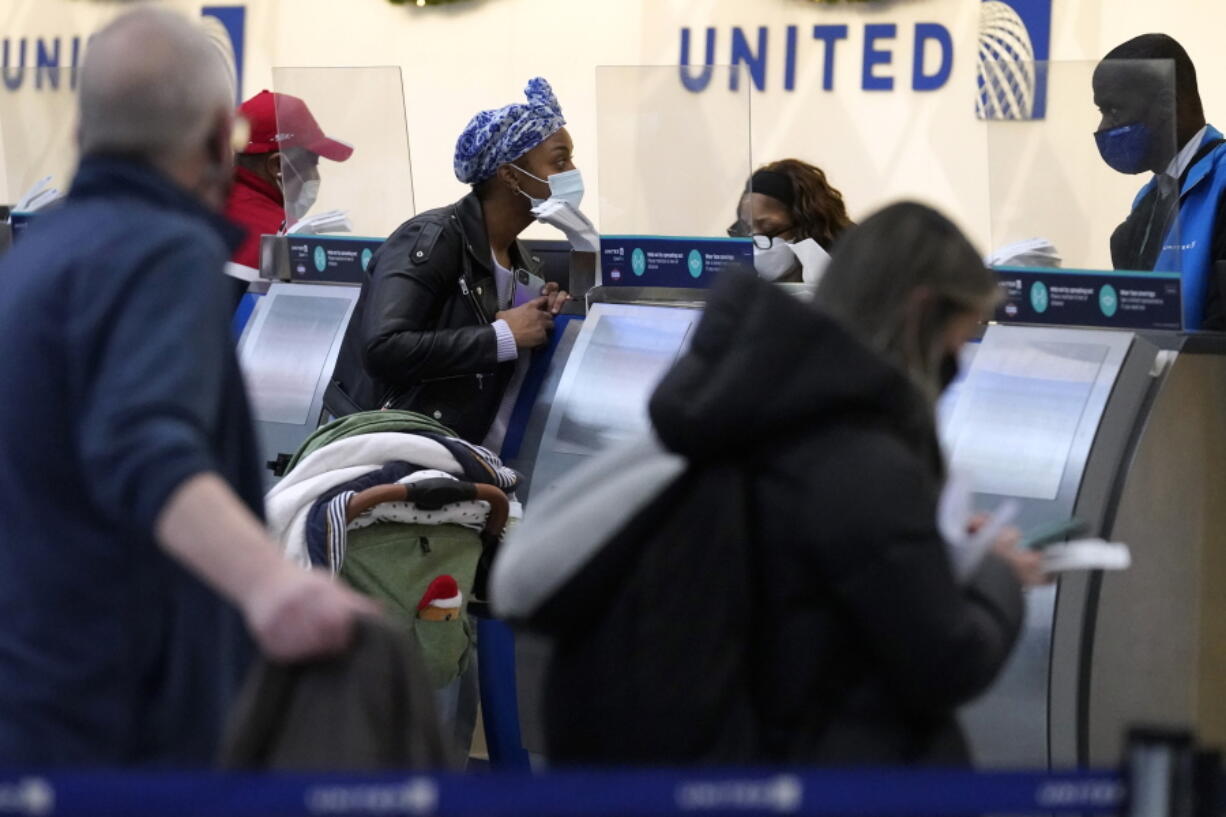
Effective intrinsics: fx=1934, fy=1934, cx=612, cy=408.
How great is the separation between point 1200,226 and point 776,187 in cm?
171

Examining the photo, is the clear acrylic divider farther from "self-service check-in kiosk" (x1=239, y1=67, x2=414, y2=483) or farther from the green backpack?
the green backpack

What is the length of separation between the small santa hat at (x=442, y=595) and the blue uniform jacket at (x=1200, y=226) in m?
1.73

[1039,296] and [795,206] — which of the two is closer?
[1039,296]

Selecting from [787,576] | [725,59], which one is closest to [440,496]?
[787,576]

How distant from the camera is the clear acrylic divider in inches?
193

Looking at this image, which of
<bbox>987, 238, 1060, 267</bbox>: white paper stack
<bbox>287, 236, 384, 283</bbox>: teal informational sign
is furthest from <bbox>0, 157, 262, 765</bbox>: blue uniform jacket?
<bbox>287, 236, 384, 283</bbox>: teal informational sign

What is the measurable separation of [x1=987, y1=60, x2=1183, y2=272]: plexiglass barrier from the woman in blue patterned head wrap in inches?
44.9

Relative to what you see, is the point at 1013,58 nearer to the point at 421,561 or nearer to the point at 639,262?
the point at 639,262

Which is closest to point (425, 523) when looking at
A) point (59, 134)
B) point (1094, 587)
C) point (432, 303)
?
point (432, 303)

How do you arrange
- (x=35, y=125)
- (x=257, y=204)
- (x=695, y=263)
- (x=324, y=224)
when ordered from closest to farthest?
(x=695, y=263), (x=324, y=224), (x=257, y=204), (x=35, y=125)

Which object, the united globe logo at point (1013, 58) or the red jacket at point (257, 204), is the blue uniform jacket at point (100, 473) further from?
the red jacket at point (257, 204)

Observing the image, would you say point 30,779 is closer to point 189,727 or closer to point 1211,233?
point 189,727

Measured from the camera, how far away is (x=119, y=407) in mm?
1839

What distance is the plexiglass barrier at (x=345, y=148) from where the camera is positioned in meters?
6.10
